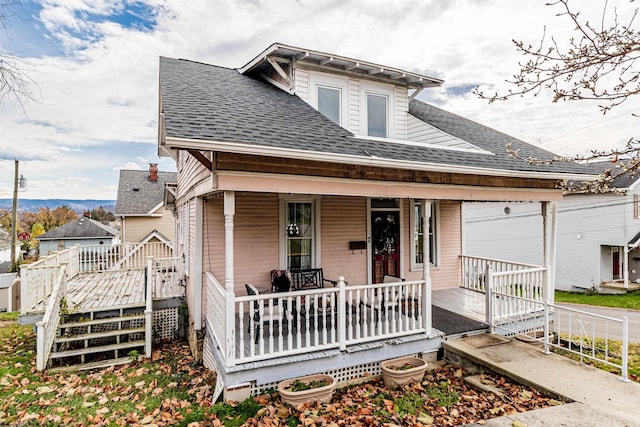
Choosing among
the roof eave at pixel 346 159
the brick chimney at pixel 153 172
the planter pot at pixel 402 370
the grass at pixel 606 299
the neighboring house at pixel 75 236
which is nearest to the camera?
the roof eave at pixel 346 159

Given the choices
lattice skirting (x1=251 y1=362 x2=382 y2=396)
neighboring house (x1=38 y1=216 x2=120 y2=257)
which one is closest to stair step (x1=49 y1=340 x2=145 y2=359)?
lattice skirting (x1=251 y1=362 x2=382 y2=396)

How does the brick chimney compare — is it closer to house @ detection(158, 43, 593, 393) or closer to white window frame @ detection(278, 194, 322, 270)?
house @ detection(158, 43, 593, 393)

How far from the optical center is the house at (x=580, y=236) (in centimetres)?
2053

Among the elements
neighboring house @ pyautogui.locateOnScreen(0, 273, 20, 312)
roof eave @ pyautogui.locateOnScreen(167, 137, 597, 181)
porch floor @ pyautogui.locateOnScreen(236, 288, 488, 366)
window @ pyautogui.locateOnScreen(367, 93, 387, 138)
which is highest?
window @ pyautogui.locateOnScreen(367, 93, 387, 138)

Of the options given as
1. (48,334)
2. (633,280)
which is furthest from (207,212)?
(633,280)

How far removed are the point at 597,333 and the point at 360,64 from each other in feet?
41.3

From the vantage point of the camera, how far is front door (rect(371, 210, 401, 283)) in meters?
9.01

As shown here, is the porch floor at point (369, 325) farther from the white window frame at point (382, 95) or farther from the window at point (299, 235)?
the white window frame at point (382, 95)

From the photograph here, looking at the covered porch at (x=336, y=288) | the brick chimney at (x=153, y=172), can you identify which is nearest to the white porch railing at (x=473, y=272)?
the covered porch at (x=336, y=288)

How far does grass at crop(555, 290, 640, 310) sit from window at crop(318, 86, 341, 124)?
58.3 feet

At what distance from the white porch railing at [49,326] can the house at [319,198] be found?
2.75m

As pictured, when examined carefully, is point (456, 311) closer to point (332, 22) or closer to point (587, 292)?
point (332, 22)

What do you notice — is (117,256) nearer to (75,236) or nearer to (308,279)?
(308,279)

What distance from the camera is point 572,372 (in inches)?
207
